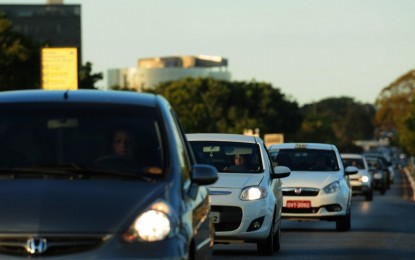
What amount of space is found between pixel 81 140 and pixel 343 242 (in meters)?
12.4

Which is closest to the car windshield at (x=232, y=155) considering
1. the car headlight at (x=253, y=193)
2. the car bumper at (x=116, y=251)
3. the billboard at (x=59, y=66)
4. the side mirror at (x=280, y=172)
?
the side mirror at (x=280, y=172)

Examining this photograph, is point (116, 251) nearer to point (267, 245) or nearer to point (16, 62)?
point (267, 245)

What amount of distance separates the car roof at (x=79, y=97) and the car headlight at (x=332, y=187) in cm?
1519

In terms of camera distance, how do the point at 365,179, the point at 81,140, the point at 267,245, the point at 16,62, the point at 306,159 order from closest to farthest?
1. the point at 81,140
2. the point at 267,245
3. the point at 306,159
4. the point at 365,179
5. the point at 16,62

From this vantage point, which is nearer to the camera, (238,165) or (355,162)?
(238,165)

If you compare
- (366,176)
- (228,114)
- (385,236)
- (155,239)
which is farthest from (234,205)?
(228,114)

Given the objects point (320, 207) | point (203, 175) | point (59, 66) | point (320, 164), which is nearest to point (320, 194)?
point (320, 207)

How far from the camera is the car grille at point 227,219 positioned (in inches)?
696

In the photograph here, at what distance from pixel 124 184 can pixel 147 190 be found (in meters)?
0.19

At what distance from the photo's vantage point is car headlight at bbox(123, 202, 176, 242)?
28.5 ft

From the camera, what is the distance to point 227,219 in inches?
697

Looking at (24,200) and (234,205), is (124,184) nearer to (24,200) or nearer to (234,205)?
(24,200)

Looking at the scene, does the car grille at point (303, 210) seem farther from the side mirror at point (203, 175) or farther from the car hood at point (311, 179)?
the side mirror at point (203, 175)

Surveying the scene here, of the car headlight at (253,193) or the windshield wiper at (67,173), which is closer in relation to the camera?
the windshield wiper at (67,173)
